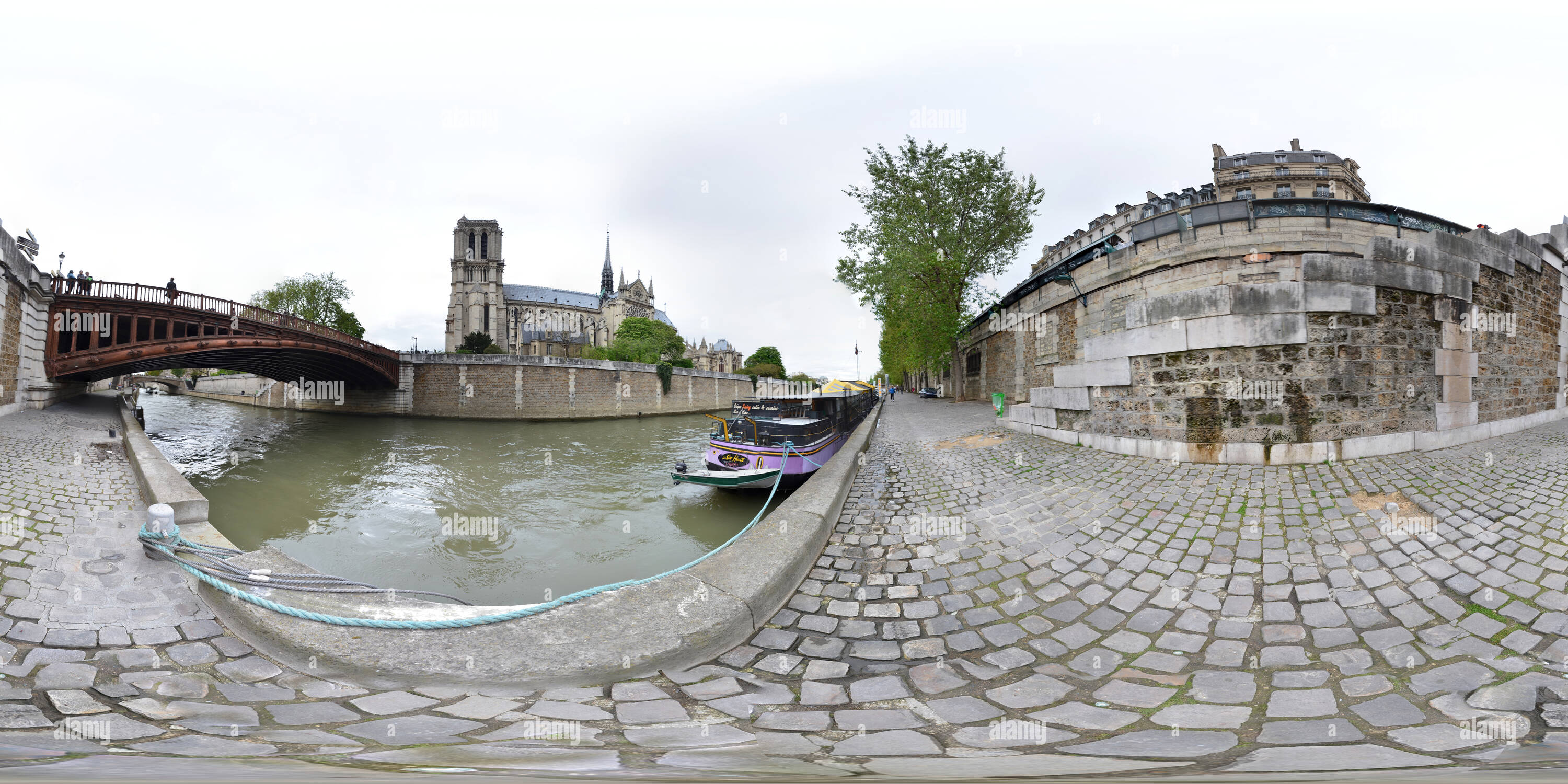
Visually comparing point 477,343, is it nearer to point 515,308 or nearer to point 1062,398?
point 515,308

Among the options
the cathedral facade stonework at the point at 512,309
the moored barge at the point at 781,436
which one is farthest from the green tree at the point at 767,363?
the moored barge at the point at 781,436

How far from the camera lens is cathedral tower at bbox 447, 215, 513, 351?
219 ft

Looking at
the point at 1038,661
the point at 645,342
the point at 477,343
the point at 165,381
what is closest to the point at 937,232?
the point at 1038,661

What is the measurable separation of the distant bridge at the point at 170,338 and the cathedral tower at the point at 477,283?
41468 mm

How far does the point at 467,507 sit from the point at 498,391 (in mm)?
23759

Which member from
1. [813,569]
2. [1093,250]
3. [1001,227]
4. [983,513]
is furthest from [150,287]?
[1001,227]

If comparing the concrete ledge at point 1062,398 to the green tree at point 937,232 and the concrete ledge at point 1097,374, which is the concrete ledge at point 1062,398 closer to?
the concrete ledge at point 1097,374

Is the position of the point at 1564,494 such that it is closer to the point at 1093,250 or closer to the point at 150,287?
the point at 1093,250

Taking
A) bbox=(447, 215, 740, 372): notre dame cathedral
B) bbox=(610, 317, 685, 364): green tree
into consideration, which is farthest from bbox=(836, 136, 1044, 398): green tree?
bbox=(447, 215, 740, 372): notre dame cathedral

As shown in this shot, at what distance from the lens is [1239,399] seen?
19.0ft

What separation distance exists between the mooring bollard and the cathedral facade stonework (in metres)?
62.6

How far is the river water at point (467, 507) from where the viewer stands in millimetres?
7738

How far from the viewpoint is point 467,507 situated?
438 inches

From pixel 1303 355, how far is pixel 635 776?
737 cm
